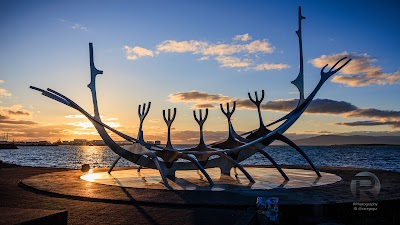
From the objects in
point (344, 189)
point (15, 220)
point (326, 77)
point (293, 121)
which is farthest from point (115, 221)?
point (326, 77)

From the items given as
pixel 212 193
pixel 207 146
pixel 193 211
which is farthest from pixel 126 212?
pixel 207 146

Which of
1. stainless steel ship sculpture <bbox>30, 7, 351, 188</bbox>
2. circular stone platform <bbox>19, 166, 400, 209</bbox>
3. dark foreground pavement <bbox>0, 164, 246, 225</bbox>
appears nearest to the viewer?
dark foreground pavement <bbox>0, 164, 246, 225</bbox>

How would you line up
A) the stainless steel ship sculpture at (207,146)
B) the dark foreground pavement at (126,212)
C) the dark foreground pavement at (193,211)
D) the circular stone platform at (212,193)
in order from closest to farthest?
the dark foreground pavement at (126,212) → the dark foreground pavement at (193,211) → the circular stone platform at (212,193) → the stainless steel ship sculpture at (207,146)

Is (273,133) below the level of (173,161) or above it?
above

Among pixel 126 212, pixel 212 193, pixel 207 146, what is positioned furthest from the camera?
pixel 207 146

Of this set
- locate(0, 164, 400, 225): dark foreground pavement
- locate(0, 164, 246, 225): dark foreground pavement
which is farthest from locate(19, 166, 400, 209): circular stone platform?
locate(0, 164, 246, 225): dark foreground pavement

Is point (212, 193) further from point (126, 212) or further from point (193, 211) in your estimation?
point (126, 212)

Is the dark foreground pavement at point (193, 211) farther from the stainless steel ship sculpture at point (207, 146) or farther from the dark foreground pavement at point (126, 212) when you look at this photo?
the stainless steel ship sculpture at point (207, 146)

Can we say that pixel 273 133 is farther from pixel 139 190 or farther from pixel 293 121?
pixel 139 190

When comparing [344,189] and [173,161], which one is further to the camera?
[173,161]

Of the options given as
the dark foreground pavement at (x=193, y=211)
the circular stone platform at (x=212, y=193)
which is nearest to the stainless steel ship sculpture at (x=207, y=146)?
the circular stone platform at (x=212, y=193)

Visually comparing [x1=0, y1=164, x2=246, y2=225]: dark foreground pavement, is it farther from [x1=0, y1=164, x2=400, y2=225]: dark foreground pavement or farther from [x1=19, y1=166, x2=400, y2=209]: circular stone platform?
[x1=19, y1=166, x2=400, y2=209]: circular stone platform

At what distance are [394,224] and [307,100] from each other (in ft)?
31.7

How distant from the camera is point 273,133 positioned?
19.5 m
